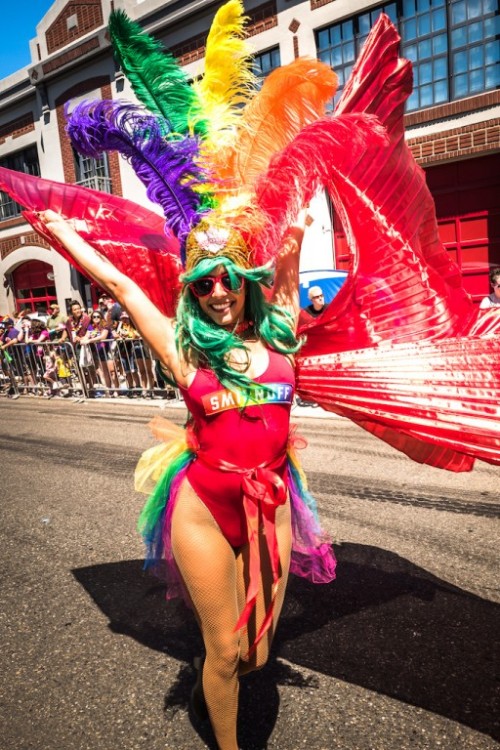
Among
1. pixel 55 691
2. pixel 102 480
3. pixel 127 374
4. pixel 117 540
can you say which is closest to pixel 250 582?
pixel 55 691

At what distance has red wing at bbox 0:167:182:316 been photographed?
266 centimetres

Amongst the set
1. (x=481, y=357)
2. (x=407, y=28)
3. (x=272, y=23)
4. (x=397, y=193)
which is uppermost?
(x=272, y=23)

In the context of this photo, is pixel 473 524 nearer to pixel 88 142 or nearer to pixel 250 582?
pixel 250 582

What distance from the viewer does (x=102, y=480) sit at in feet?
18.1

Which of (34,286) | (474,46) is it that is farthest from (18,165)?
(474,46)

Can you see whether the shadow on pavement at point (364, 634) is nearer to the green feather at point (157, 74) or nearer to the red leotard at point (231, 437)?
the red leotard at point (231, 437)

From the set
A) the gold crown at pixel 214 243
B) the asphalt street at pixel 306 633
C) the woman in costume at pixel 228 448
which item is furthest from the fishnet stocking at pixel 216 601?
the gold crown at pixel 214 243

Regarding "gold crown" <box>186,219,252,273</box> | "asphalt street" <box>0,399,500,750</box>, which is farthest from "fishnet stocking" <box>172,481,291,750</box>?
"gold crown" <box>186,219,252,273</box>

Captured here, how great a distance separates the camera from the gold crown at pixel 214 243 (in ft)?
6.74

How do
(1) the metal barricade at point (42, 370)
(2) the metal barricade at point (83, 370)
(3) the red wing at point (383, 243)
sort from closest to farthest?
1. (3) the red wing at point (383, 243)
2. (2) the metal barricade at point (83, 370)
3. (1) the metal barricade at point (42, 370)

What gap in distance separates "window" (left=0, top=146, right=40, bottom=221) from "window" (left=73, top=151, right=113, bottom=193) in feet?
8.10

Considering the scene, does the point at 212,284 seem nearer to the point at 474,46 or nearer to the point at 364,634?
the point at 364,634

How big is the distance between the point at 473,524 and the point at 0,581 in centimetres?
316

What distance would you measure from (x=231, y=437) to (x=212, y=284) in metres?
0.56
